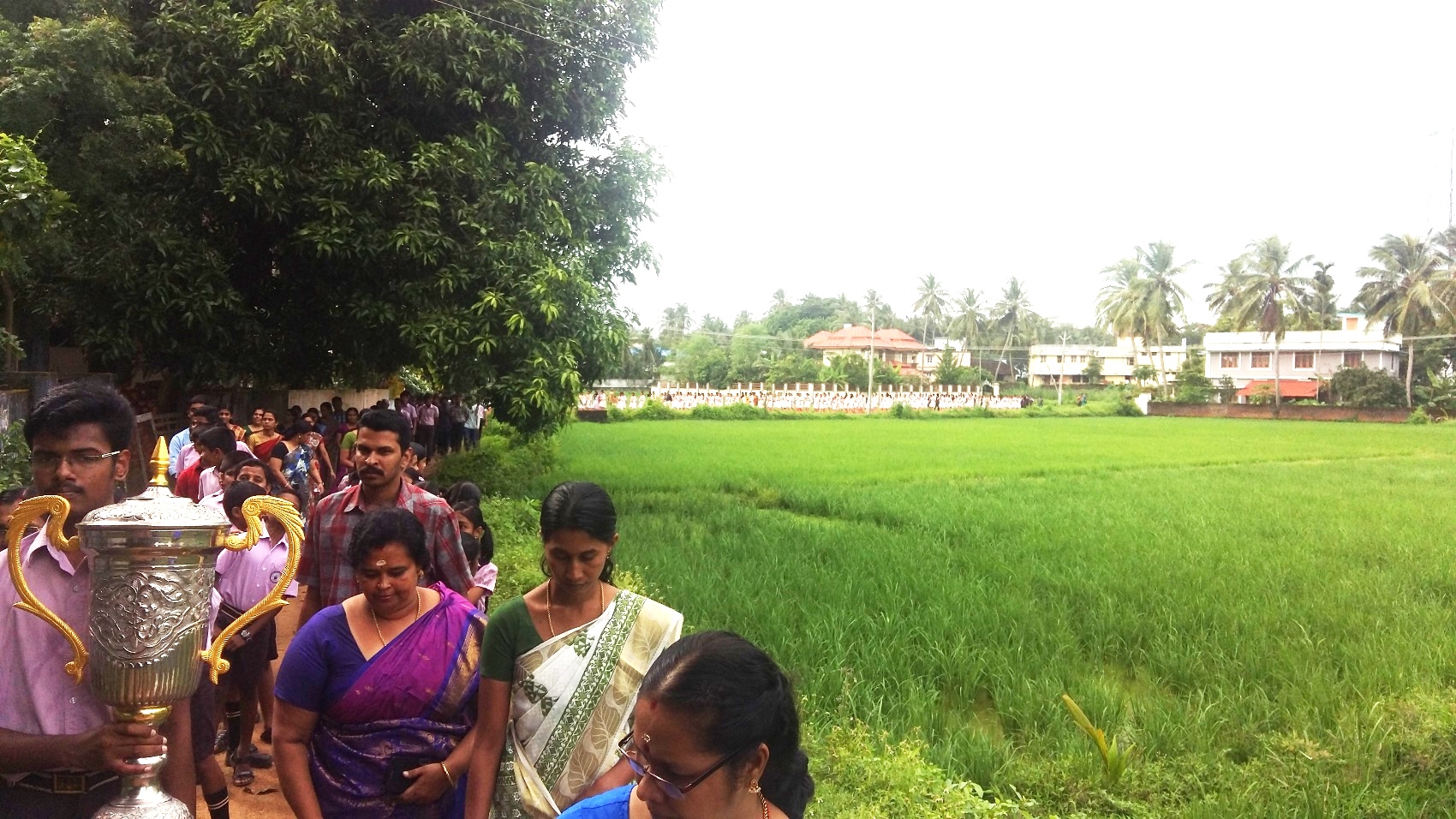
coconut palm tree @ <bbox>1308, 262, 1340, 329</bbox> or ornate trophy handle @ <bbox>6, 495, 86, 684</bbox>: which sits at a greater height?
coconut palm tree @ <bbox>1308, 262, 1340, 329</bbox>

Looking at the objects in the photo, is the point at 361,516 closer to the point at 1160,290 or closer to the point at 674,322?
the point at 1160,290

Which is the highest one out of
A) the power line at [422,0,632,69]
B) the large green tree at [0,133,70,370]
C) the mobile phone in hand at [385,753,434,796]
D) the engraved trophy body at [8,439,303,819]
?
the power line at [422,0,632,69]

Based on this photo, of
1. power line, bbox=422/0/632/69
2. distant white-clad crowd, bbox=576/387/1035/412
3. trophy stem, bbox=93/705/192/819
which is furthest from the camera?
distant white-clad crowd, bbox=576/387/1035/412

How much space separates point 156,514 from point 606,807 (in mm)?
818

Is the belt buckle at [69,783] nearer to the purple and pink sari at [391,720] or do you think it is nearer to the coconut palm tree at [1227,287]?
the purple and pink sari at [391,720]

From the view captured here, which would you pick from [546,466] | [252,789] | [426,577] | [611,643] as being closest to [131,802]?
[611,643]

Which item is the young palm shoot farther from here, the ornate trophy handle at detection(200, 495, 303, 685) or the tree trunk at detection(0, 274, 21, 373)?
the tree trunk at detection(0, 274, 21, 373)

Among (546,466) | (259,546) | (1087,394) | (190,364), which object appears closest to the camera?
(259,546)

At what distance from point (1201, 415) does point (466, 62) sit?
4641 cm

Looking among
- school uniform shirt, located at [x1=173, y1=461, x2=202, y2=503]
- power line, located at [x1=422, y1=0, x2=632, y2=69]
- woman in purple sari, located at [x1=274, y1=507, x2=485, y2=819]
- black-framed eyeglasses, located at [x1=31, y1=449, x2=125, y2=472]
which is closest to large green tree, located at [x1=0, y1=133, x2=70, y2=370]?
school uniform shirt, located at [x1=173, y1=461, x2=202, y2=503]

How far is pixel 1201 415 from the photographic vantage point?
4891cm

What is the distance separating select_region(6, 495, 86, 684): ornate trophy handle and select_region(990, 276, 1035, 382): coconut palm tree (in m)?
70.4

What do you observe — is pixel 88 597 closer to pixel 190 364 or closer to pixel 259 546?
pixel 259 546

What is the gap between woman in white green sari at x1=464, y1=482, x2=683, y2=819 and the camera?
2.22m
